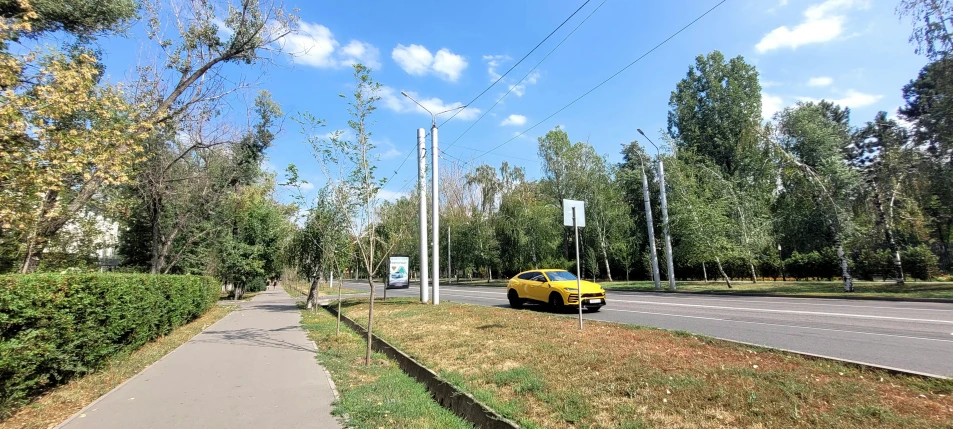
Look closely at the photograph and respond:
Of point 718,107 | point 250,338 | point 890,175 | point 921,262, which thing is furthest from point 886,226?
point 250,338

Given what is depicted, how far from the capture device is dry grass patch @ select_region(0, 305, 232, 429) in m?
5.12

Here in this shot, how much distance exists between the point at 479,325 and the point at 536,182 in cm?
3727

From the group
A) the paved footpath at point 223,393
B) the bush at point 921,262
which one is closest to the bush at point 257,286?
the paved footpath at point 223,393

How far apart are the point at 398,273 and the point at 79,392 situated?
20.0m

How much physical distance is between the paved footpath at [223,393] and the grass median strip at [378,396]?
259mm

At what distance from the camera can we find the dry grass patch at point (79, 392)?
5.12 metres

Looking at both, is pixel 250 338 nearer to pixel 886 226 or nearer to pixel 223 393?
pixel 223 393

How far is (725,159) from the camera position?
120 feet

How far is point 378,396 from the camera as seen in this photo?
6.11 meters

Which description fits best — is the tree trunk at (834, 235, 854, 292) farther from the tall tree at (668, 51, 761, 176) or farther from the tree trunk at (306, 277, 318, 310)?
the tree trunk at (306, 277, 318, 310)

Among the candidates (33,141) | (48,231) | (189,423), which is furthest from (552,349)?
(48,231)

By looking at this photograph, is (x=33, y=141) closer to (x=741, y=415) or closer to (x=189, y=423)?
(x=189, y=423)

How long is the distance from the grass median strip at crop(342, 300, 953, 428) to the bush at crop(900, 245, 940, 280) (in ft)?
99.0

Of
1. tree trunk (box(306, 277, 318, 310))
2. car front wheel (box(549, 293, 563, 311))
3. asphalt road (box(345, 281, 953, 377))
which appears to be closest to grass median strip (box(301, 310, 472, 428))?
asphalt road (box(345, 281, 953, 377))
